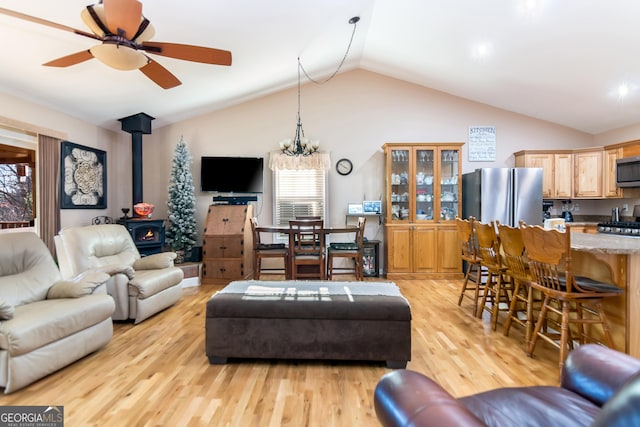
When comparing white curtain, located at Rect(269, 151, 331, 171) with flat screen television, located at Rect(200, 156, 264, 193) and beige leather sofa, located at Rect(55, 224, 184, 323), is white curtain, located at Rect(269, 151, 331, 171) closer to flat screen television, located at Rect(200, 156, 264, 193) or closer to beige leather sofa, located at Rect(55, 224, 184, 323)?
flat screen television, located at Rect(200, 156, 264, 193)

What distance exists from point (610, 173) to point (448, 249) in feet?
8.68

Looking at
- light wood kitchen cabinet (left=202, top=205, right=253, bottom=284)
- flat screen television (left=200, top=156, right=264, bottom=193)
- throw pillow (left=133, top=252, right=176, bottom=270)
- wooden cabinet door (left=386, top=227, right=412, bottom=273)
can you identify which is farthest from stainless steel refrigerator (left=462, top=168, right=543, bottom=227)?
throw pillow (left=133, top=252, right=176, bottom=270)

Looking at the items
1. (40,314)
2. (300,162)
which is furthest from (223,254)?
(40,314)

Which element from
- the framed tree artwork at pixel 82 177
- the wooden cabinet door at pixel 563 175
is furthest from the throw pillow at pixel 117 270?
the wooden cabinet door at pixel 563 175

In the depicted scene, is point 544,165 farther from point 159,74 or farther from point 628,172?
point 159,74

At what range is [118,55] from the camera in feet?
6.71

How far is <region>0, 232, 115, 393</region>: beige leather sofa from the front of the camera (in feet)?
6.54

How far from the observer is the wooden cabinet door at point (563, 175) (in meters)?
→ 5.07

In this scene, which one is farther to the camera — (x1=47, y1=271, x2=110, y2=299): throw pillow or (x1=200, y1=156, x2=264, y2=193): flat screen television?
(x1=200, y1=156, x2=264, y2=193): flat screen television

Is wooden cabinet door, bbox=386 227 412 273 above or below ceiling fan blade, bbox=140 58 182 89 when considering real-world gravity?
below

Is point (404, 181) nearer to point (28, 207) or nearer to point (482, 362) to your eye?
point (482, 362)

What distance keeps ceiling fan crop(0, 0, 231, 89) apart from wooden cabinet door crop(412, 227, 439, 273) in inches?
152

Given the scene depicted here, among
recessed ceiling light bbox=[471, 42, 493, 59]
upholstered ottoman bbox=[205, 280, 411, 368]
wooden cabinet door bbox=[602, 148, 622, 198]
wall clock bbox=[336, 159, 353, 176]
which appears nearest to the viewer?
upholstered ottoman bbox=[205, 280, 411, 368]

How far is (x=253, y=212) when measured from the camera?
557 centimetres
